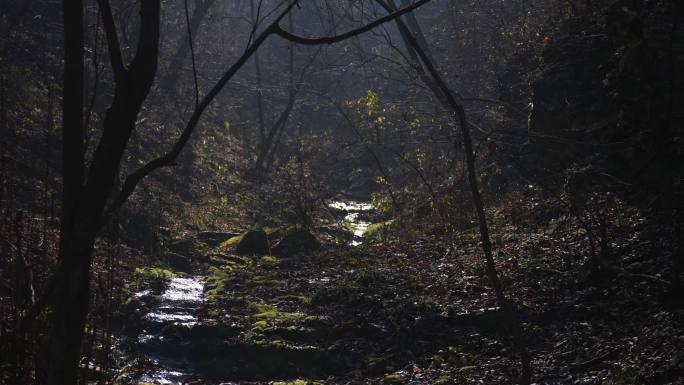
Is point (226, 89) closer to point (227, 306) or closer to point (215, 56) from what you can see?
point (215, 56)

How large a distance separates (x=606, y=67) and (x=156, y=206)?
10.6 m

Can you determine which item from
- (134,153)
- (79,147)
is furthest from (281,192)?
(79,147)

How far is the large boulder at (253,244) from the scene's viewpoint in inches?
559

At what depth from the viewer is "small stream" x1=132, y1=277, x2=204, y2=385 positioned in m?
7.66

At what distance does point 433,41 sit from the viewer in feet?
100

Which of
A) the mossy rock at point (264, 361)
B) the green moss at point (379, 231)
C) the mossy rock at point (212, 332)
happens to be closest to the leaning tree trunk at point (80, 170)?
the mossy rock at point (264, 361)

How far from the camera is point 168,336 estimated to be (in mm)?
8781

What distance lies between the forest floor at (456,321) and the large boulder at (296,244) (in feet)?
8.12

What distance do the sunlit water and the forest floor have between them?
18.2 feet

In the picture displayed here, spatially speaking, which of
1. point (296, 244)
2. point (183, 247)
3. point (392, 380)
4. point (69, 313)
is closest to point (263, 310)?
point (392, 380)

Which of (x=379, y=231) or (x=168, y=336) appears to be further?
(x=379, y=231)

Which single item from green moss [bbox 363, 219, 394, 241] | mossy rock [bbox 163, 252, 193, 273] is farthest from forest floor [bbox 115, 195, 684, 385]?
green moss [bbox 363, 219, 394, 241]

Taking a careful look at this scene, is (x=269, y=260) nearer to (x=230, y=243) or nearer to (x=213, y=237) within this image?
(x=230, y=243)

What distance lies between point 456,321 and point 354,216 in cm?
1183
